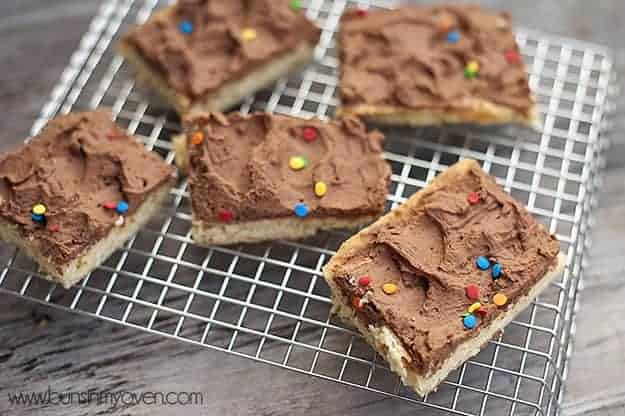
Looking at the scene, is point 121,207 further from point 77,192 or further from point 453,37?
point 453,37

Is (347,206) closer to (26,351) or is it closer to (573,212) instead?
(573,212)

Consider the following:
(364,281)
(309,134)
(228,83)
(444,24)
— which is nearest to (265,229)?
(309,134)

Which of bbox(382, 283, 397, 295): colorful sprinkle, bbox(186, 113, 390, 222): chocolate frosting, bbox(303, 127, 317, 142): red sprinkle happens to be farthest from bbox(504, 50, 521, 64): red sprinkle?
bbox(382, 283, 397, 295): colorful sprinkle

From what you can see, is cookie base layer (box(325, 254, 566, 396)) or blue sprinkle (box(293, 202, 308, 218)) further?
blue sprinkle (box(293, 202, 308, 218))

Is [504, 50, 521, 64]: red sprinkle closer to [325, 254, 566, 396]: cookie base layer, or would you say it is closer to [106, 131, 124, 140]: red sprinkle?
[325, 254, 566, 396]: cookie base layer

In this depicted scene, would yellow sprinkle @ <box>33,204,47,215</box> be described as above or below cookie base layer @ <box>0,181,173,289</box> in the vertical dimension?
above

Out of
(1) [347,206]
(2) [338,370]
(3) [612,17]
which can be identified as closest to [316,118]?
(1) [347,206]
